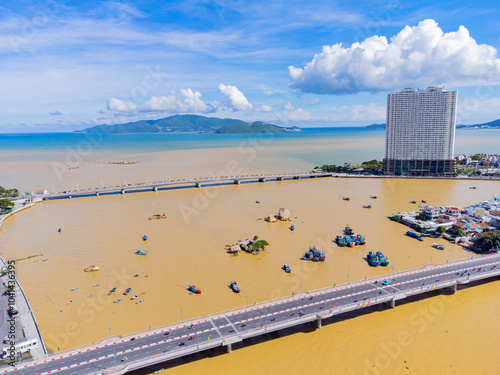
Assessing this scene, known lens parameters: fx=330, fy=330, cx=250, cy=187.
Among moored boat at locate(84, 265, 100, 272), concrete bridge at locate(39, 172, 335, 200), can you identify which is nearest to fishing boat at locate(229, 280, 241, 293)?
moored boat at locate(84, 265, 100, 272)

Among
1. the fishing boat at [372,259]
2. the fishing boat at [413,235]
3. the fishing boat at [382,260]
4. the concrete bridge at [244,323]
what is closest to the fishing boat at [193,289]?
the concrete bridge at [244,323]

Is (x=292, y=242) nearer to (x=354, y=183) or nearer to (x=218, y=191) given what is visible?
(x=218, y=191)

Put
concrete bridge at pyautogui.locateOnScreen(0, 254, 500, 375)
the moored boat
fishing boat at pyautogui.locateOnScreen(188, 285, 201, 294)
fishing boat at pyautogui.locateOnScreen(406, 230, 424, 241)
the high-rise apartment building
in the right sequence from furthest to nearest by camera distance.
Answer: the high-rise apartment building, fishing boat at pyautogui.locateOnScreen(406, 230, 424, 241), the moored boat, fishing boat at pyautogui.locateOnScreen(188, 285, 201, 294), concrete bridge at pyautogui.locateOnScreen(0, 254, 500, 375)

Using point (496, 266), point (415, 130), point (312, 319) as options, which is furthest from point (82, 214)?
point (415, 130)

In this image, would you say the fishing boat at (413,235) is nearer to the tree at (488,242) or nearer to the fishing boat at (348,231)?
the tree at (488,242)

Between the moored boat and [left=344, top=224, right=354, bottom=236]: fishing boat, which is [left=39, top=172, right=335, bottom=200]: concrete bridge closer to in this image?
the moored boat

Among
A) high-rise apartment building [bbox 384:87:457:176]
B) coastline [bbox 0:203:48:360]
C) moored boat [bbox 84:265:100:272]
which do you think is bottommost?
moored boat [bbox 84:265:100:272]
